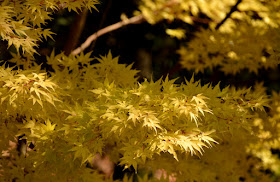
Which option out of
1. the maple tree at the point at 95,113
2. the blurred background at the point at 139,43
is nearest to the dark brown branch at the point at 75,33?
the blurred background at the point at 139,43

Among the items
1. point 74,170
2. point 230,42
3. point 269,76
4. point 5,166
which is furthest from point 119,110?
point 269,76

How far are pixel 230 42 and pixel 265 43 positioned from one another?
452 mm

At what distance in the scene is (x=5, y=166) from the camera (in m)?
3.21

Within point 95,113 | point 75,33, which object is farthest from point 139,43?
point 95,113

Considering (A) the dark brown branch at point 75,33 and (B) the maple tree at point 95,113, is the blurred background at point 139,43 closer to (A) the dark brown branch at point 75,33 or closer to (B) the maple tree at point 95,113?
(A) the dark brown branch at point 75,33

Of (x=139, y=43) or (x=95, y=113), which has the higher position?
(x=95, y=113)

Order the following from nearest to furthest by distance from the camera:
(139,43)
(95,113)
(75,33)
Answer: (95,113) → (75,33) → (139,43)

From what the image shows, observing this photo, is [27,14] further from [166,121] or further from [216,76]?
[216,76]

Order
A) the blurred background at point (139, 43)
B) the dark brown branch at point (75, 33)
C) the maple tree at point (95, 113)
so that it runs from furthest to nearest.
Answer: the blurred background at point (139, 43) < the dark brown branch at point (75, 33) < the maple tree at point (95, 113)

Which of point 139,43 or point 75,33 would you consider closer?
point 75,33

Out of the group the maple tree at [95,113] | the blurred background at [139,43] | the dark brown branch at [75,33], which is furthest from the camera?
the blurred background at [139,43]

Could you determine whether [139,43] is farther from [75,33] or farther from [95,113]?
[95,113]

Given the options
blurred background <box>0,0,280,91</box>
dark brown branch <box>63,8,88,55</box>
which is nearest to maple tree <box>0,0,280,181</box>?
dark brown branch <box>63,8,88,55</box>

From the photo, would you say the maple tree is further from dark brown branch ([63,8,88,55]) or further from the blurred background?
the blurred background
